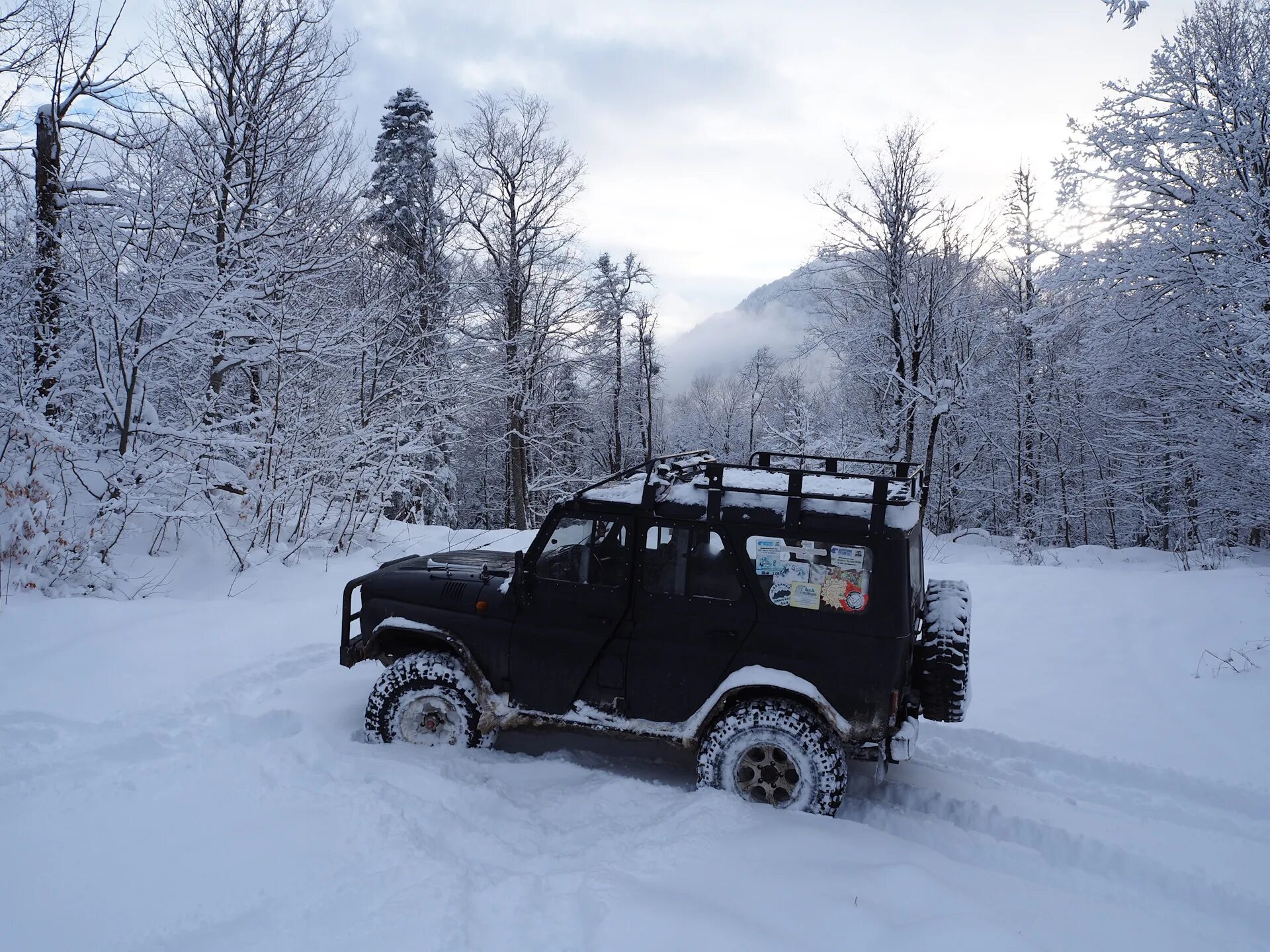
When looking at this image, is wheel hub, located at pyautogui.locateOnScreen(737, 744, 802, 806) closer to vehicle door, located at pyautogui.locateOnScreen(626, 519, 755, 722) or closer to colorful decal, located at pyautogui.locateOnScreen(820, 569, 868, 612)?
vehicle door, located at pyautogui.locateOnScreen(626, 519, 755, 722)

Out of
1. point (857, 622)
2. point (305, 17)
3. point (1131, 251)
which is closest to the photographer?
point (857, 622)

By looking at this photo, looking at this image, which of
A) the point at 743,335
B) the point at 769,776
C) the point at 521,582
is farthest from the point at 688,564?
the point at 743,335

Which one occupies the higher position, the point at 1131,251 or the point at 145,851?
the point at 1131,251

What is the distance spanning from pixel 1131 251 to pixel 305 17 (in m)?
16.7

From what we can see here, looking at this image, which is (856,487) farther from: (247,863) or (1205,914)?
(247,863)

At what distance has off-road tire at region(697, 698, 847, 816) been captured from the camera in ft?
14.5

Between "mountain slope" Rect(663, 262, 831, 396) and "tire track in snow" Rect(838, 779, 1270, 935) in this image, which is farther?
"mountain slope" Rect(663, 262, 831, 396)

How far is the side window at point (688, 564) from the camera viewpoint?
4711 mm

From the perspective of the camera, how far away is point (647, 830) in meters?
4.16

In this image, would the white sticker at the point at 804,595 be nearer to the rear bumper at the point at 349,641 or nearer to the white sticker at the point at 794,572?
the white sticker at the point at 794,572

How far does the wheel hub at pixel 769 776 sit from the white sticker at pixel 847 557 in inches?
47.9

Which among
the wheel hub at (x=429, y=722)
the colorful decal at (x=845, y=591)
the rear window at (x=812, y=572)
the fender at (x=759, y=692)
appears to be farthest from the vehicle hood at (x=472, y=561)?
the colorful decal at (x=845, y=591)

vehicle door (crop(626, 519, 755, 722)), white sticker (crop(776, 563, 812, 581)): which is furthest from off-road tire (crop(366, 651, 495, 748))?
white sticker (crop(776, 563, 812, 581))

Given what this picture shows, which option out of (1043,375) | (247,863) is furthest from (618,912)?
(1043,375)
